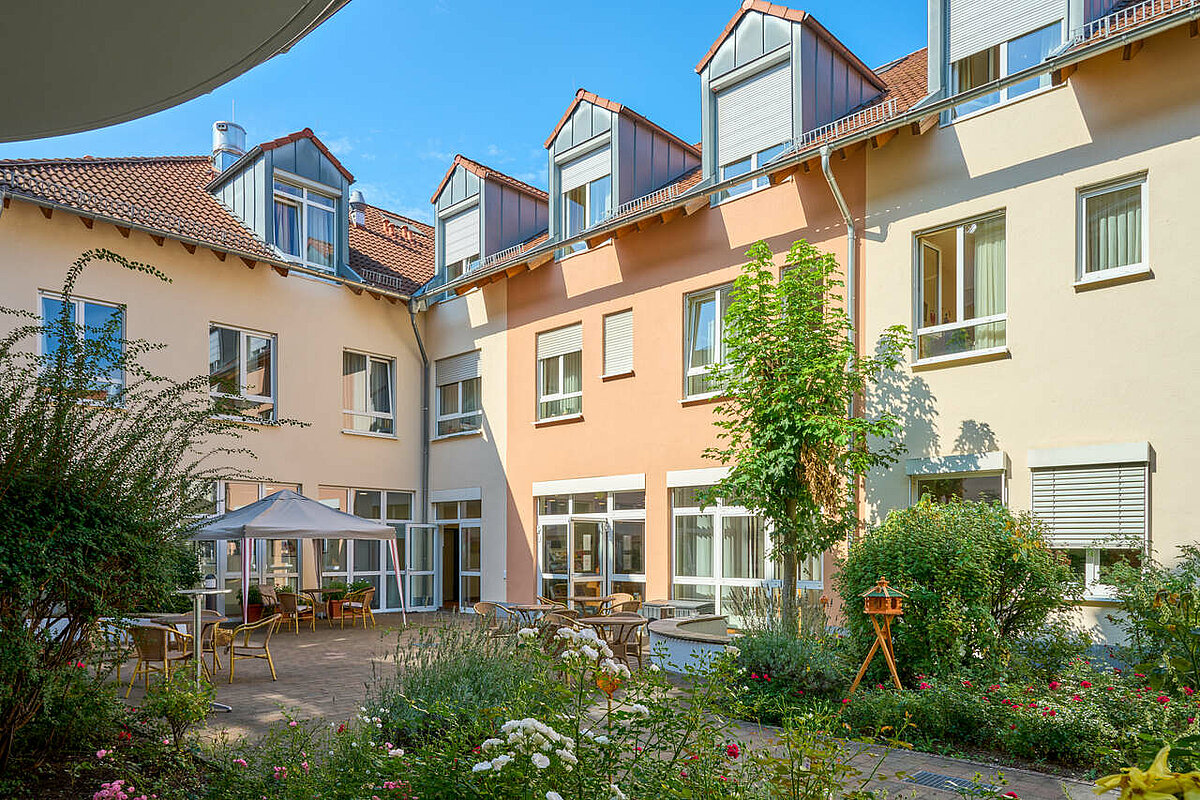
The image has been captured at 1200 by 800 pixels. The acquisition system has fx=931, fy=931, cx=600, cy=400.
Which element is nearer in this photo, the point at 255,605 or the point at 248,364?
the point at 255,605

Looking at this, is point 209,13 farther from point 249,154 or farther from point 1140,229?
point 249,154

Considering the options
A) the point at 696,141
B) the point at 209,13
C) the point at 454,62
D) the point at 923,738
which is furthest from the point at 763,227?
the point at 209,13

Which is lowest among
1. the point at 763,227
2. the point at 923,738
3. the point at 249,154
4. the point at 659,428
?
the point at 923,738

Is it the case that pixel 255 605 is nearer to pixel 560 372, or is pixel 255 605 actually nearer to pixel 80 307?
pixel 80 307

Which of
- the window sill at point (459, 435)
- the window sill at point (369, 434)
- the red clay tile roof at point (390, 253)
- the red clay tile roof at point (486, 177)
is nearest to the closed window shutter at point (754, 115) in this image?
the red clay tile roof at point (486, 177)

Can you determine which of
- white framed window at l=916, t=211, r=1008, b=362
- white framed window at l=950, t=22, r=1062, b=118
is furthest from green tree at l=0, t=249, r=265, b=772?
white framed window at l=950, t=22, r=1062, b=118

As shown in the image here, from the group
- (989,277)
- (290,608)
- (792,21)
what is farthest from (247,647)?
(792,21)

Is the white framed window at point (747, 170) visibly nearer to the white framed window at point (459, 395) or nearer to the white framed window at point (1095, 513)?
the white framed window at point (1095, 513)

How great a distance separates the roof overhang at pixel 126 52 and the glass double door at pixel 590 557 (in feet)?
38.5

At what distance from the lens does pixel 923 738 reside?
20.9ft

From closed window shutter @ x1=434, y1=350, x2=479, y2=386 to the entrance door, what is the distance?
284 cm

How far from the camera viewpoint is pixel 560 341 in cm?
1554

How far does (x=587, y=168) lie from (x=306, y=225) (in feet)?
17.6

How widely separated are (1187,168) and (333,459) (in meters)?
13.3
